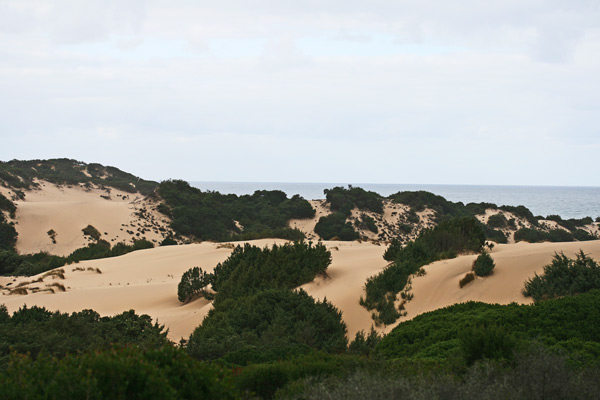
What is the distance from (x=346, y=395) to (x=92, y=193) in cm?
6804

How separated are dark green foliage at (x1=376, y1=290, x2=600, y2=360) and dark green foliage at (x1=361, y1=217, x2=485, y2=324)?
10.7ft

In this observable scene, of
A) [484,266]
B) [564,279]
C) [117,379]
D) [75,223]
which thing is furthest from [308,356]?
[75,223]

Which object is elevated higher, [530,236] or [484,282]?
[484,282]

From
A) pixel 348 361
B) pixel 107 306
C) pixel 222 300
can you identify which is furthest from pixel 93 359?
pixel 107 306

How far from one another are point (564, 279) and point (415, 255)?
631 centimetres

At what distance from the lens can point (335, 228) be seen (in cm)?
4362

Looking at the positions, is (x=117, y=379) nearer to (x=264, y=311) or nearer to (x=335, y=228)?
(x=264, y=311)

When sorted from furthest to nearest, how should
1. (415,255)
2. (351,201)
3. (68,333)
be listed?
(351,201), (415,255), (68,333)

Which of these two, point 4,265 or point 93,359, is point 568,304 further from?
point 4,265

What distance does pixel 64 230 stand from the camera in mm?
42344

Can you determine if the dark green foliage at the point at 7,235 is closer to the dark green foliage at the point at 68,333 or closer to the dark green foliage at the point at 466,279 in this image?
the dark green foliage at the point at 68,333

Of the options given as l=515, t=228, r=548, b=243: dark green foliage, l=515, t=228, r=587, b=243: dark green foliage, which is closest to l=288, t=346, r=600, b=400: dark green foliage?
l=515, t=228, r=587, b=243: dark green foliage

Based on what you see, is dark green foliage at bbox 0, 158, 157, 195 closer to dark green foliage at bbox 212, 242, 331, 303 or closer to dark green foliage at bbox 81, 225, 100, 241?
dark green foliage at bbox 81, 225, 100, 241

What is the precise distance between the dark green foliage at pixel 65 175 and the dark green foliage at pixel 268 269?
45.2m
